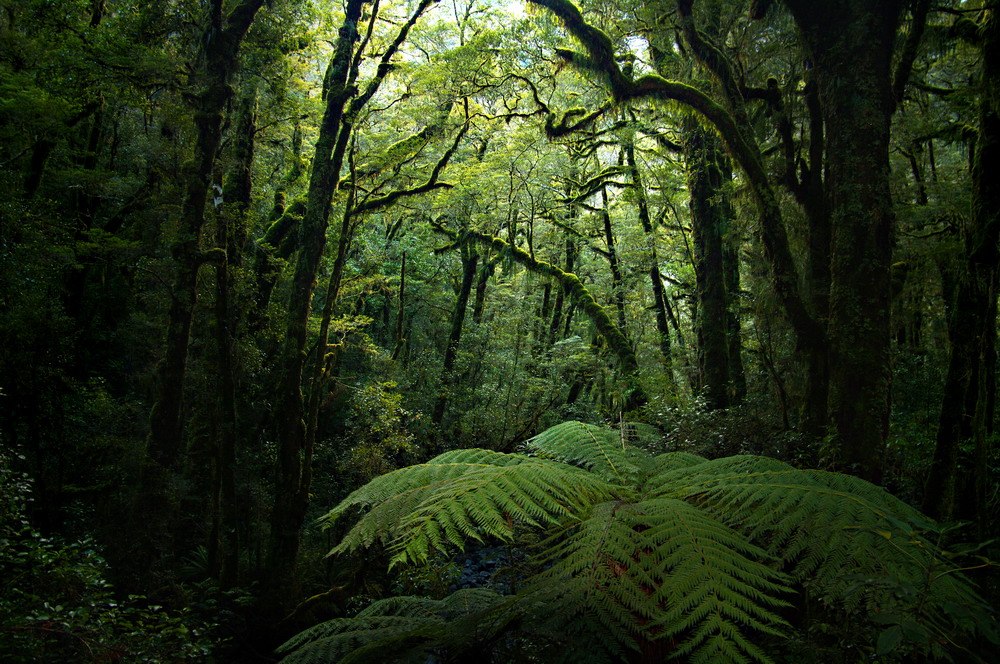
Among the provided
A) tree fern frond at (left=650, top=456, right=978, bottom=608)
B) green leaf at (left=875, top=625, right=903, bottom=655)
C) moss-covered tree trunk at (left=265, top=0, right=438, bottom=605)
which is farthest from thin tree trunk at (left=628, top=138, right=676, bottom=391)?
green leaf at (left=875, top=625, right=903, bottom=655)

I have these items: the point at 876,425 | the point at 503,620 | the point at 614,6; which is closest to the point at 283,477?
the point at 503,620

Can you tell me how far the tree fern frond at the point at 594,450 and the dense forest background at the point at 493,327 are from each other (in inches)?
1.4

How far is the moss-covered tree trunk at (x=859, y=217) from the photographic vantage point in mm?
4043

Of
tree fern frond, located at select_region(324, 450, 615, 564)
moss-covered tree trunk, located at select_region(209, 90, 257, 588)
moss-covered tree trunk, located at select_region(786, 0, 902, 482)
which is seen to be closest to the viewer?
tree fern frond, located at select_region(324, 450, 615, 564)

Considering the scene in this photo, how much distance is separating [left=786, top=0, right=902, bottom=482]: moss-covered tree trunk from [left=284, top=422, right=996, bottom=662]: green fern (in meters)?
1.96

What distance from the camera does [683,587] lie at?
5.16 ft

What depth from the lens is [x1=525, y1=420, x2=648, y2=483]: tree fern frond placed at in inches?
126

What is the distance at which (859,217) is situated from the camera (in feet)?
13.9

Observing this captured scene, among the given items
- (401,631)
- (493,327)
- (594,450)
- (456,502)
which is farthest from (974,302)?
(493,327)

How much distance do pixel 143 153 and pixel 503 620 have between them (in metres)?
17.0

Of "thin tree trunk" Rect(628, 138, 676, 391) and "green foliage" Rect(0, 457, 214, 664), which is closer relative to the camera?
"green foliage" Rect(0, 457, 214, 664)

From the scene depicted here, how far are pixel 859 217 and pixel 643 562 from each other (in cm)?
396

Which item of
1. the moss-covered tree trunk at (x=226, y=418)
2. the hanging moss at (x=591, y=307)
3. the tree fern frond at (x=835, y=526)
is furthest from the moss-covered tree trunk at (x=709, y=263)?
the moss-covered tree trunk at (x=226, y=418)

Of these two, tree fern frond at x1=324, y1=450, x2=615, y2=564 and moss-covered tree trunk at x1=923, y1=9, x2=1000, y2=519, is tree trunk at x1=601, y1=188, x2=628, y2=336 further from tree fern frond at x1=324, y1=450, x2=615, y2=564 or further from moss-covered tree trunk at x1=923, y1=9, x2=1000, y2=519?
tree fern frond at x1=324, y1=450, x2=615, y2=564
